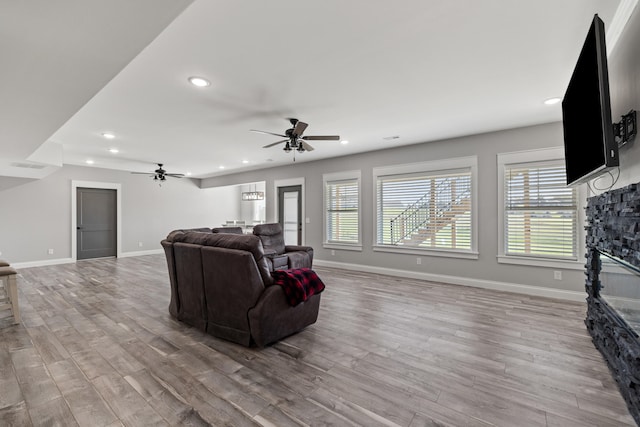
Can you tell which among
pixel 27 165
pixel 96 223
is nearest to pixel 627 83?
pixel 27 165

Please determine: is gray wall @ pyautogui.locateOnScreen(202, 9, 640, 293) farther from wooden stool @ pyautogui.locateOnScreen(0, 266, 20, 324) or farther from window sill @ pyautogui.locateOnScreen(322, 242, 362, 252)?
wooden stool @ pyautogui.locateOnScreen(0, 266, 20, 324)

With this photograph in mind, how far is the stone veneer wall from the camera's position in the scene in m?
1.67

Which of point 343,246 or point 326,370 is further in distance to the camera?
point 343,246

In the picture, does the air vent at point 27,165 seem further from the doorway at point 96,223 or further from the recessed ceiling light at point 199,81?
the recessed ceiling light at point 199,81

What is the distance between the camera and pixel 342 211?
21.9ft

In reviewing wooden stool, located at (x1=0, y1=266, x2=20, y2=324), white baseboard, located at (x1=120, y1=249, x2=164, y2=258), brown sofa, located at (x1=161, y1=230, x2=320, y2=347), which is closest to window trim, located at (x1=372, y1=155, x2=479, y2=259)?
brown sofa, located at (x1=161, y1=230, x2=320, y2=347)

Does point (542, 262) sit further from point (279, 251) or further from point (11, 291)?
point (11, 291)

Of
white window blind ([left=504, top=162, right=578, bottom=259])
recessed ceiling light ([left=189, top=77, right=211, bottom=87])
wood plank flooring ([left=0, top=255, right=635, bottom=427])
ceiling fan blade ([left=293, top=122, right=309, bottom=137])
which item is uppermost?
recessed ceiling light ([left=189, top=77, right=211, bottom=87])

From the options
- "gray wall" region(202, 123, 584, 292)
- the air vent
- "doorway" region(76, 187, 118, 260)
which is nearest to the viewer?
"gray wall" region(202, 123, 584, 292)

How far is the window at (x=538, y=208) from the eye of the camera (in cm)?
411

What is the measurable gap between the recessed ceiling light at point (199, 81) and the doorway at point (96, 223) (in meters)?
6.95

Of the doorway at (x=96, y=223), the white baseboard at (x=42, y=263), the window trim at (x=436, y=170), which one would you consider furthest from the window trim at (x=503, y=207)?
the white baseboard at (x=42, y=263)

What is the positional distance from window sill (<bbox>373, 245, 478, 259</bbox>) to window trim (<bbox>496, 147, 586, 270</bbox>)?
1.47ft

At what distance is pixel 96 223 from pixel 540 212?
10.1m
